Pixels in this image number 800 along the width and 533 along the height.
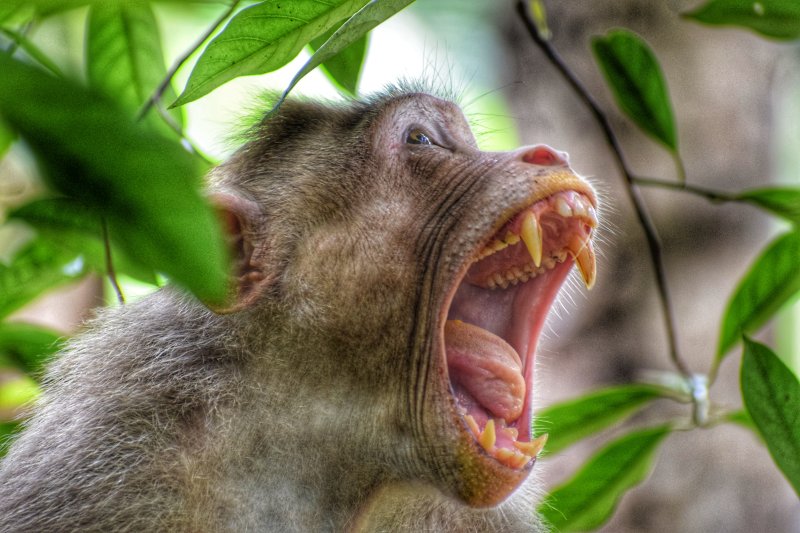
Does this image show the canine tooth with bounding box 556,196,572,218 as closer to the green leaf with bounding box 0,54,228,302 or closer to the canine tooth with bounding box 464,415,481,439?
the canine tooth with bounding box 464,415,481,439

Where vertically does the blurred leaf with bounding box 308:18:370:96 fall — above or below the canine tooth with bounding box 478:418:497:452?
above

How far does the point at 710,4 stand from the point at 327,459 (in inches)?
56.6

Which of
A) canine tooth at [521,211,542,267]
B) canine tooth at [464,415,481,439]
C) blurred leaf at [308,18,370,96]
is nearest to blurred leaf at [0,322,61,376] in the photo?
blurred leaf at [308,18,370,96]

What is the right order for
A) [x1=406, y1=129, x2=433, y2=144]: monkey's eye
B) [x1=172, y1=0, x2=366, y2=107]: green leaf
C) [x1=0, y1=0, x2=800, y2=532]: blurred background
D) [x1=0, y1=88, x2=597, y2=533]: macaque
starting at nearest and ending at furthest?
[x1=172, y1=0, x2=366, y2=107]: green leaf, [x1=0, y1=88, x2=597, y2=533]: macaque, [x1=406, y1=129, x2=433, y2=144]: monkey's eye, [x1=0, y1=0, x2=800, y2=532]: blurred background

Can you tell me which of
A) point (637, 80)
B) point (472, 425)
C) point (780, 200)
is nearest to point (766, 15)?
point (637, 80)

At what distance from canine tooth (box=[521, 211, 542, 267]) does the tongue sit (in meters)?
0.26

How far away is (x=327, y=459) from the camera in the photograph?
5.77 feet

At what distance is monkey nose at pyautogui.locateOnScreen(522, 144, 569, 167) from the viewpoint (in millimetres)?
1804

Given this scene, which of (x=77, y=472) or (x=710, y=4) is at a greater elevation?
(x=710, y=4)

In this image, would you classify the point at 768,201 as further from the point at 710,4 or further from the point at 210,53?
the point at 210,53

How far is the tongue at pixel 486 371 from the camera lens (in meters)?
1.81

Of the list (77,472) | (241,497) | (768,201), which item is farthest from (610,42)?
(77,472)

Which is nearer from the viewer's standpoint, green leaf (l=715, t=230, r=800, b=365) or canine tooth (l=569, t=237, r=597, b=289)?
canine tooth (l=569, t=237, r=597, b=289)

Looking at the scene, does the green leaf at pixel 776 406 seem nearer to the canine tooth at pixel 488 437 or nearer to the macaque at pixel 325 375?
the macaque at pixel 325 375
